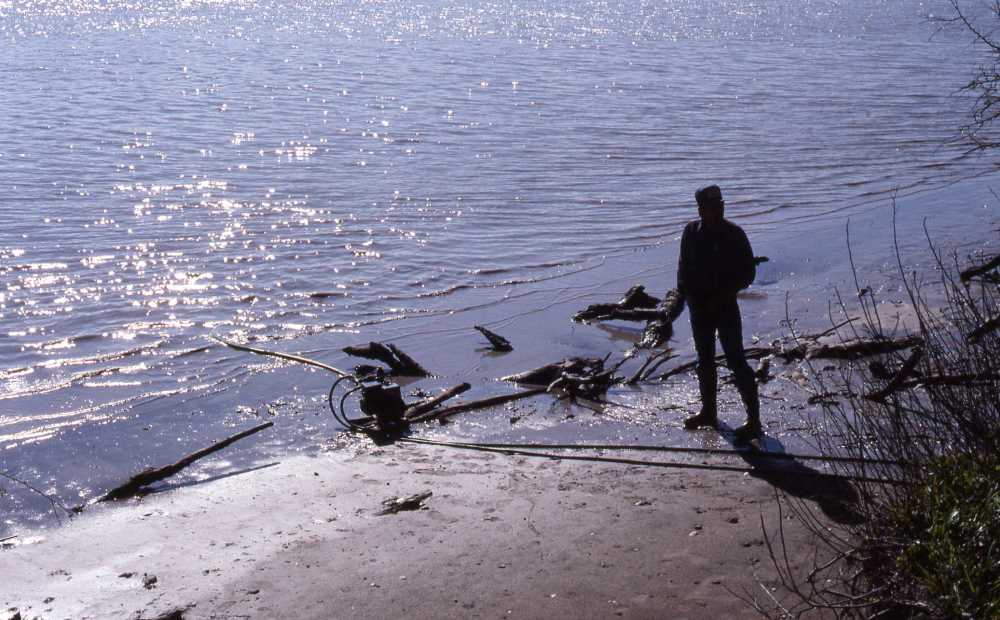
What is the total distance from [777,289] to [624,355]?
10.0 feet

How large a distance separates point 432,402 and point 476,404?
38 centimetres

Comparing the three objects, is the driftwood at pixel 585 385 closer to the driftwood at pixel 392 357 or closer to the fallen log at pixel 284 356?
the driftwood at pixel 392 357

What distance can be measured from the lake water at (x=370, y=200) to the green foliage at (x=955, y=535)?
4.53 meters

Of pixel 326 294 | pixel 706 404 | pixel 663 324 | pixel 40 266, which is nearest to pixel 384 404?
pixel 706 404

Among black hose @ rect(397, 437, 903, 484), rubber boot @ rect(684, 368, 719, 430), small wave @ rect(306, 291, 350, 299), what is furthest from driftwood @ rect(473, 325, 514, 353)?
rubber boot @ rect(684, 368, 719, 430)

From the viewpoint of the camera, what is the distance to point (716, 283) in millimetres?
8273

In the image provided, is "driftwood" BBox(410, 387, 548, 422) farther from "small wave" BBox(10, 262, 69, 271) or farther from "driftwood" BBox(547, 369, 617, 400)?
"small wave" BBox(10, 262, 69, 271)

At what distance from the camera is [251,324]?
13.5m

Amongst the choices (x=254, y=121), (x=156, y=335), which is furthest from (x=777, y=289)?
(x=254, y=121)

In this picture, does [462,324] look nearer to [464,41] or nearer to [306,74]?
[306,74]

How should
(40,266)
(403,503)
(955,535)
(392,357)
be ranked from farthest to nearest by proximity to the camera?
1. (40,266)
2. (392,357)
3. (403,503)
4. (955,535)

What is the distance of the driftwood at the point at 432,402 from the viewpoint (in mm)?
9766

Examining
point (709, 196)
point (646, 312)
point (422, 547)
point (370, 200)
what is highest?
point (709, 196)

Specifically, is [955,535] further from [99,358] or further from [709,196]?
[99,358]
